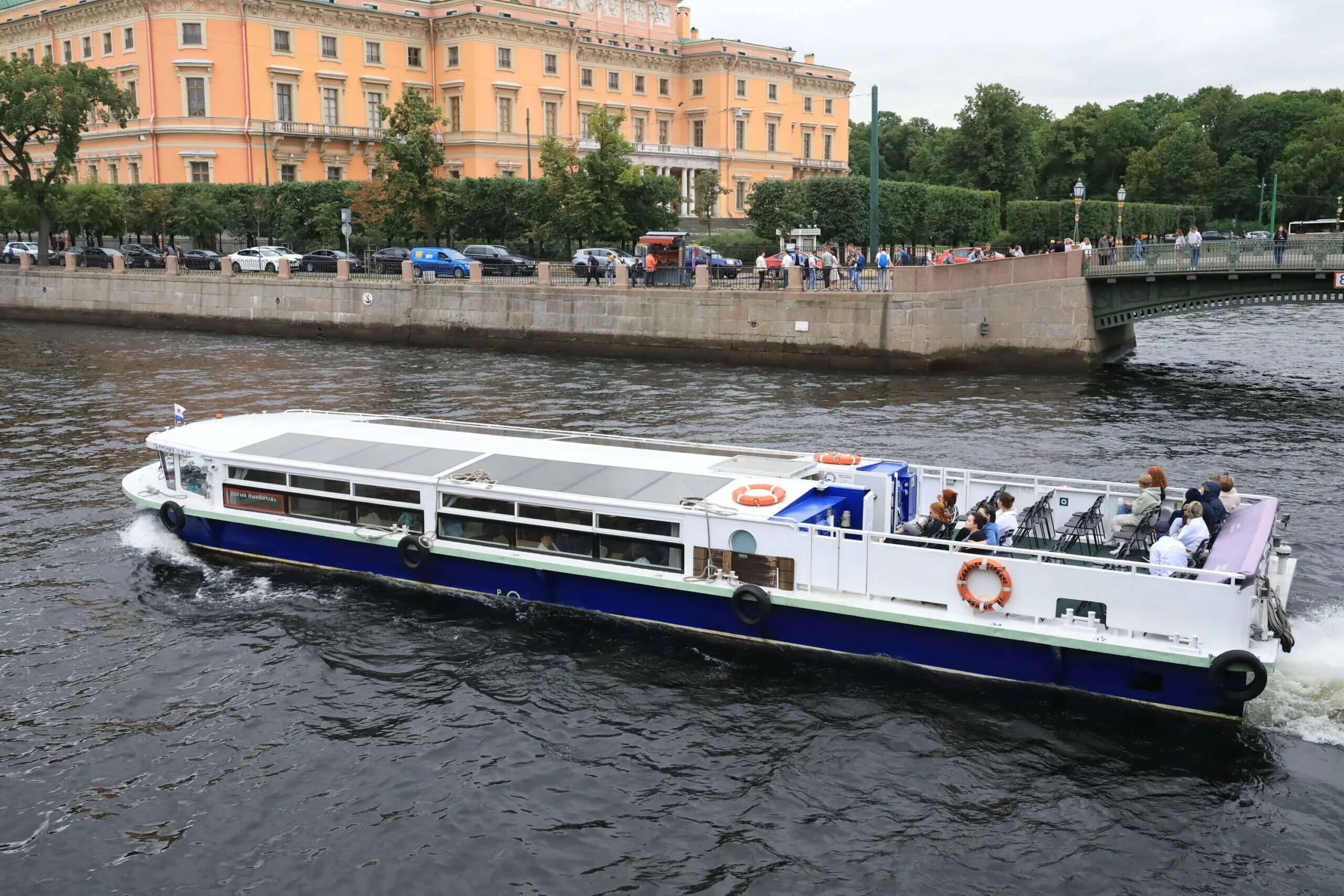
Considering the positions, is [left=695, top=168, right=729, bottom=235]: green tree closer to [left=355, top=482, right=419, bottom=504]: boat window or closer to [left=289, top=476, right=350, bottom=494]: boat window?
[left=289, top=476, right=350, bottom=494]: boat window

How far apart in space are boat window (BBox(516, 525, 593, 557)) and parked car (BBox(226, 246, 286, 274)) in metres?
43.1

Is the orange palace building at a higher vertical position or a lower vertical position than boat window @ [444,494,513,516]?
higher

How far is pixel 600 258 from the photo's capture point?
5362 centimetres

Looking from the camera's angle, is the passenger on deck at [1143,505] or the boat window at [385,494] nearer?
the passenger on deck at [1143,505]

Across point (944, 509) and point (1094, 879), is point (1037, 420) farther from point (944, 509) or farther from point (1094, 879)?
point (1094, 879)

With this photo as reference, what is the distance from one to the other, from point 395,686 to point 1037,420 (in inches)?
782

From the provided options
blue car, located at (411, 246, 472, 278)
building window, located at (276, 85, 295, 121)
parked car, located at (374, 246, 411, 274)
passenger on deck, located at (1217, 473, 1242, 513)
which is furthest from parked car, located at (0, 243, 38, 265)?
passenger on deck, located at (1217, 473, 1242, 513)

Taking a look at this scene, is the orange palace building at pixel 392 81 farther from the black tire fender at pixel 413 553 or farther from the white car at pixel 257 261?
the black tire fender at pixel 413 553

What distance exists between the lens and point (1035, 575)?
1338cm

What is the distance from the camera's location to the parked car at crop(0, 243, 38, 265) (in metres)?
62.2

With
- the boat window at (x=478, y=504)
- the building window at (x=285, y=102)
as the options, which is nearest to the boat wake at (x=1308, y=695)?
the boat window at (x=478, y=504)

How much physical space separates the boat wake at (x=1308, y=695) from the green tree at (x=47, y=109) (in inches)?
2300

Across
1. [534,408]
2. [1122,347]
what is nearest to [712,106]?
[1122,347]

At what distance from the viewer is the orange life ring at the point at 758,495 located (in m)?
14.9
